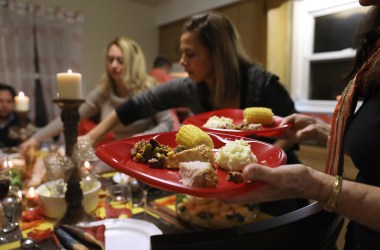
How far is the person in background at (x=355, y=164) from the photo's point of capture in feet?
1.63

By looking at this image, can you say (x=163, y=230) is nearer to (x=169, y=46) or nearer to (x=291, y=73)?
(x=291, y=73)

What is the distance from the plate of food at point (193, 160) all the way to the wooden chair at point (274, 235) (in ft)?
0.20

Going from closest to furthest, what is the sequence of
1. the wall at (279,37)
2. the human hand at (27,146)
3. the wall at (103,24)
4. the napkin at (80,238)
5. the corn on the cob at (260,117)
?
the napkin at (80,238), the corn on the cob at (260,117), the human hand at (27,146), the wall at (279,37), the wall at (103,24)

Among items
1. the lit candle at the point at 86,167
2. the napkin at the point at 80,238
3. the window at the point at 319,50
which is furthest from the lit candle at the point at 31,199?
the window at the point at 319,50

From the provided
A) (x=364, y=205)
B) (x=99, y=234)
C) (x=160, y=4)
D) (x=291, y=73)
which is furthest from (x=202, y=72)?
(x=160, y=4)

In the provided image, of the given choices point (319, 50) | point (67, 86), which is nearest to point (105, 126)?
point (67, 86)

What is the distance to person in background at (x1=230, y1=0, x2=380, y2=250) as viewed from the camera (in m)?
0.50

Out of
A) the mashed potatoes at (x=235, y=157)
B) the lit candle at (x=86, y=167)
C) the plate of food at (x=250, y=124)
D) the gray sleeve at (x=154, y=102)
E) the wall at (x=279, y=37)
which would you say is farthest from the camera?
the wall at (x=279, y=37)

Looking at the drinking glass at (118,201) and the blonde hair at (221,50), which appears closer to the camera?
the drinking glass at (118,201)

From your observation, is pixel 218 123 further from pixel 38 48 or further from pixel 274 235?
pixel 38 48

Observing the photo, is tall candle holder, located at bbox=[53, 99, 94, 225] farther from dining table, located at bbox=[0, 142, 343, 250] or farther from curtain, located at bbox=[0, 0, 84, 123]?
curtain, located at bbox=[0, 0, 84, 123]

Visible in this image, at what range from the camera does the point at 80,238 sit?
2.28 feet

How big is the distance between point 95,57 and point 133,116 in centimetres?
299

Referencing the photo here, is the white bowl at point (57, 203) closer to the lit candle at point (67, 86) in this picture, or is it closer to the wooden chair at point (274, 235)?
the lit candle at point (67, 86)
